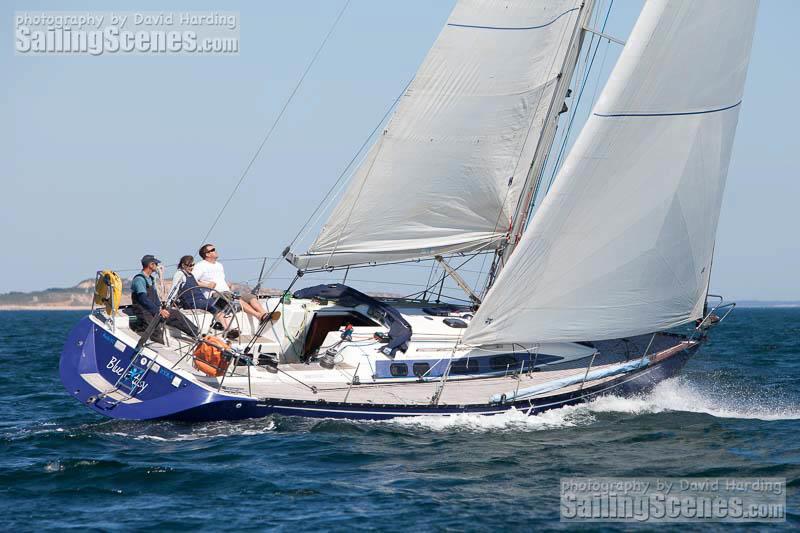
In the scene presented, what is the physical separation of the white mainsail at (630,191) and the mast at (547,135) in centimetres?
168

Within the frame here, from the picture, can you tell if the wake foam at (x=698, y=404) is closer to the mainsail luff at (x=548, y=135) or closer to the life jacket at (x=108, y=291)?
the mainsail luff at (x=548, y=135)

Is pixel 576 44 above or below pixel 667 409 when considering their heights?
above

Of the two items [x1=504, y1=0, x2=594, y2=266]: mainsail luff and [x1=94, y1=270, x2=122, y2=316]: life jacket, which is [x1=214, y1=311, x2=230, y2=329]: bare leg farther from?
[x1=504, y1=0, x2=594, y2=266]: mainsail luff

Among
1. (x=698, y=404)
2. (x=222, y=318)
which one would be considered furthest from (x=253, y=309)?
(x=698, y=404)

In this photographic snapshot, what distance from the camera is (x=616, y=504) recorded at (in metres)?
10.3

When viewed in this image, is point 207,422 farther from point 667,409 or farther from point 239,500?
point 667,409

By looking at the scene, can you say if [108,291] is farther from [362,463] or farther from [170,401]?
[362,463]

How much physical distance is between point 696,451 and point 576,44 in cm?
693

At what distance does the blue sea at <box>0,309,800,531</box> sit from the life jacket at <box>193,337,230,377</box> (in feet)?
2.99

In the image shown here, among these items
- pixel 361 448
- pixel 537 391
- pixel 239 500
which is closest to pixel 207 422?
pixel 361 448

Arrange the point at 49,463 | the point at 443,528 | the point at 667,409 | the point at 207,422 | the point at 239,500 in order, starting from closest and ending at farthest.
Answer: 1. the point at 443,528
2. the point at 239,500
3. the point at 49,463
4. the point at 207,422
5. the point at 667,409

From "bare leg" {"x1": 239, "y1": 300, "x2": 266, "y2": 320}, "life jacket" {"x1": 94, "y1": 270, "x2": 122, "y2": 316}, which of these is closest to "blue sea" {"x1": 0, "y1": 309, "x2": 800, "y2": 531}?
"life jacket" {"x1": 94, "y1": 270, "x2": 122, "y2": 316}

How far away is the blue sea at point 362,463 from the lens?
382 inches

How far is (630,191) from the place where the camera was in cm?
1452
